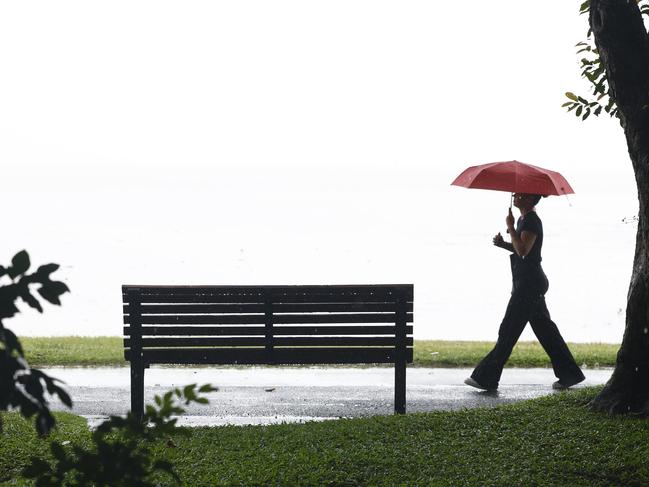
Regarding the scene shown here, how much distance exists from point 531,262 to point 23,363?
6.97m

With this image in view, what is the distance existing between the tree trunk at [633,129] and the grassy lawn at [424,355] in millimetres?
3904

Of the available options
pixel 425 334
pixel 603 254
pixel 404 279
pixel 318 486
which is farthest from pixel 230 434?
pixel 603 254

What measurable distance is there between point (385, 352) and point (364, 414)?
676 millimetres

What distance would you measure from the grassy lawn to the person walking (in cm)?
175

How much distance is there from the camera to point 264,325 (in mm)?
7848

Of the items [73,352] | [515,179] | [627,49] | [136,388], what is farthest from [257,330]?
[73,352]

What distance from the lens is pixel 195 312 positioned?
307 inches

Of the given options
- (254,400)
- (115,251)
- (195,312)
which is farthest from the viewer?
(115,251)

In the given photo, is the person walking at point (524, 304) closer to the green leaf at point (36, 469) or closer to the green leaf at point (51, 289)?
the green leaf at point (36, 469)

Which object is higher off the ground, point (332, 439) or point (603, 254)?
point (603, 254)

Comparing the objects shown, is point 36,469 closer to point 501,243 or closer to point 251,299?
point 251,299

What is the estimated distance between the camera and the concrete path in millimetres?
8375

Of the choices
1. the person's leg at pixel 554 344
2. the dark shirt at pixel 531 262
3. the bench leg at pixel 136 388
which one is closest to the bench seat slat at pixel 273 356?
the bench leg at pixel 136 388

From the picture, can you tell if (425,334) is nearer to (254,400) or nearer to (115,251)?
(254,400)
